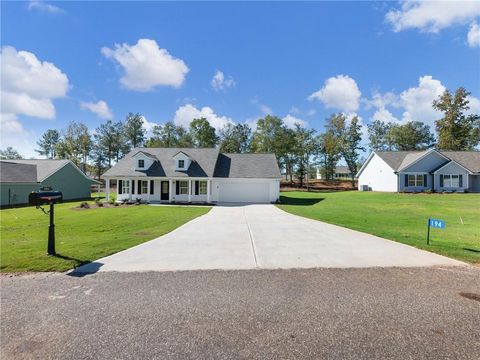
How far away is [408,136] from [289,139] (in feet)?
104

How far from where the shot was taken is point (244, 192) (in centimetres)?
2589

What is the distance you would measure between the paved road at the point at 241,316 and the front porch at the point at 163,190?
19868mm

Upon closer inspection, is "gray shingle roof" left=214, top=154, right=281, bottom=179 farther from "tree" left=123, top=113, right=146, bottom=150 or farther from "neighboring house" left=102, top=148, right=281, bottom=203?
"tree" left=123, top=113, right=146, bottom=150

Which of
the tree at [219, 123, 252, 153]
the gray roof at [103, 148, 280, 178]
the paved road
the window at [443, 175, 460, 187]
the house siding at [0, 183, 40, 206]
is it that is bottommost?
the paved road

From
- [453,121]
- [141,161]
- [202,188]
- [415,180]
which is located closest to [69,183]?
[141,161]

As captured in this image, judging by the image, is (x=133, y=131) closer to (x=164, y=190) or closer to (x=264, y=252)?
(x=164, y=190)

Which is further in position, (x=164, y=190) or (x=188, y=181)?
(x=164, y=190)

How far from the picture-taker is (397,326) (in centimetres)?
352

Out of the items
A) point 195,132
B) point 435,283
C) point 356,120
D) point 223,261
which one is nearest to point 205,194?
point 223,261

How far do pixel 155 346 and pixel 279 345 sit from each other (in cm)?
150

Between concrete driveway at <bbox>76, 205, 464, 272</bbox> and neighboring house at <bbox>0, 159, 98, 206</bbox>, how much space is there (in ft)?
78.7

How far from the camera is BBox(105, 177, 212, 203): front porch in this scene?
82.5ft

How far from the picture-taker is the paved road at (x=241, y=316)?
307 cm

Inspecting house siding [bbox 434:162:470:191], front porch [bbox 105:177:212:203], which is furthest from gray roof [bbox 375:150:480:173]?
front porch [bbox 105:177:212:203]
